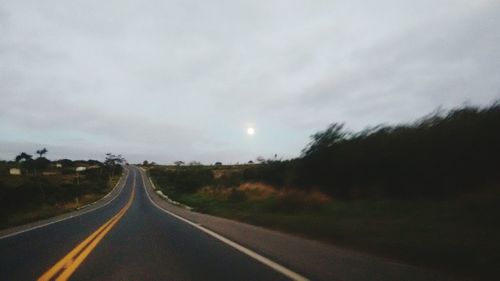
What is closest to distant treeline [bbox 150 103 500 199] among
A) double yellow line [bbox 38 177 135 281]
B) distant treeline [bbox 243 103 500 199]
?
distant treeline [bbox 243 103 500 199]

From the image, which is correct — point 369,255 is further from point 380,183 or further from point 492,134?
point 380,183

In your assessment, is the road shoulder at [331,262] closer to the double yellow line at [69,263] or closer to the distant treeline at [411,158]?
the double yellow line at [69,263]

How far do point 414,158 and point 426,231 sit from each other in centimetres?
979

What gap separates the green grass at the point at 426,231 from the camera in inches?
356

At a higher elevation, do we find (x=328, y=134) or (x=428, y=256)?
(x=328, y=134)

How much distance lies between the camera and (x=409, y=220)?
15.5m

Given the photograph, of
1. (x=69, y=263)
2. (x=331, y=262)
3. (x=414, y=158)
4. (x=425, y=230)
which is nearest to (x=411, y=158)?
(x=414, y=158)

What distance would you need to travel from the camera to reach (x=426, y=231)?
41.8 feet

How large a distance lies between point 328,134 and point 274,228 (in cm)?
1409

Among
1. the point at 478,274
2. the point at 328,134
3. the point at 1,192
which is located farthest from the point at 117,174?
the point at 478,274

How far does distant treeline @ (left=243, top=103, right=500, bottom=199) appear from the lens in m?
18.9

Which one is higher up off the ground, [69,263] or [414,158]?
[414,158]

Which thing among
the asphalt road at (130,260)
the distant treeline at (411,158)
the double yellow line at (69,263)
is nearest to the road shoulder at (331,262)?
the asphalt road at (130,260)

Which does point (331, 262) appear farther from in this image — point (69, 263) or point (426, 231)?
point (69, 263)
